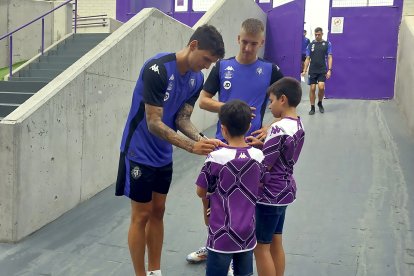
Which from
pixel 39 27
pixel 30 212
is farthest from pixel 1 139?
pixel 39 27

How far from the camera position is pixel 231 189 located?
2.36 metres

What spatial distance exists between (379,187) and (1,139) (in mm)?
4116

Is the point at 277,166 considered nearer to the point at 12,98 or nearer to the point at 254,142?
the point at 254,142

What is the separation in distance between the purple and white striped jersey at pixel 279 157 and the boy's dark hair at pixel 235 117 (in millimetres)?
307

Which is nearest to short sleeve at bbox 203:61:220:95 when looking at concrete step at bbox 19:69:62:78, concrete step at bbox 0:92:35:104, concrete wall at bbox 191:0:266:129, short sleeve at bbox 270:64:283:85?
short sleeve at bbox 270:64:283:85

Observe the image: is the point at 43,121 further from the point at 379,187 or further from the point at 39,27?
the point at 39,27

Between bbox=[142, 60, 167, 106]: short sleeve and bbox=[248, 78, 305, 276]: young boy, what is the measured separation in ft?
2.31

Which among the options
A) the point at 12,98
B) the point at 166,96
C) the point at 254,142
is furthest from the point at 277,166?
the point at 12,98

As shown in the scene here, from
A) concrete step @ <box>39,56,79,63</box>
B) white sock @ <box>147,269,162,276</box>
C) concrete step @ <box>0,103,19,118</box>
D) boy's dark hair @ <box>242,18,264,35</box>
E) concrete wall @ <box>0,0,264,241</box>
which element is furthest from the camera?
concrete step @ <box>39,56,79,63</box>

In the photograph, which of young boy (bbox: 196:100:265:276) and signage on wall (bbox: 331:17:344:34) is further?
signage on wall (bbox: 331:17:344:34)

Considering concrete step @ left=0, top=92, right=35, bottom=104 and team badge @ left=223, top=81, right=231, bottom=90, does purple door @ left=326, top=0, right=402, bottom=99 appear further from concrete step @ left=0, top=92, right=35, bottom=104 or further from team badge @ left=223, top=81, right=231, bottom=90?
team badge @ left=223, top=81, right=231, bottom=90

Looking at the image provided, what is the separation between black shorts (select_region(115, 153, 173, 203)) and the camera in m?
2.91

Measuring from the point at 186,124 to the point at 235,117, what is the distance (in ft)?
2.52

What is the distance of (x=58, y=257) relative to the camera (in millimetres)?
3676
